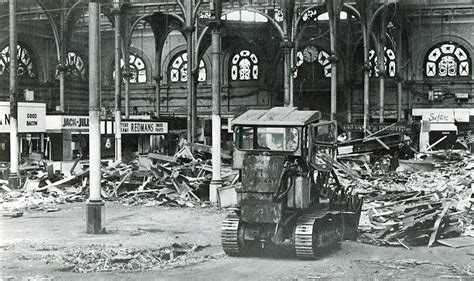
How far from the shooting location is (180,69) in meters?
48.1

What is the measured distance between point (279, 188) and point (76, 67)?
41.0 m

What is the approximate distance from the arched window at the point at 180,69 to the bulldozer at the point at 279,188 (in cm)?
3659

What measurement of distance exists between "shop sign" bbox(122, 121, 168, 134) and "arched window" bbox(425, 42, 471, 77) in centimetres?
2048

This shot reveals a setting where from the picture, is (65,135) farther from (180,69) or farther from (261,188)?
(261,188)

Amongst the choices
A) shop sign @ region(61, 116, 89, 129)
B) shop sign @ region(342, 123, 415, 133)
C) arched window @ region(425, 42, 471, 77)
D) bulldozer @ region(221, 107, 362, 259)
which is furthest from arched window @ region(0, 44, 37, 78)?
bulldozer @ region(221, 107, 362, 259)

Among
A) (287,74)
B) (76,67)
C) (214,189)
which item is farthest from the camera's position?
(76,67)

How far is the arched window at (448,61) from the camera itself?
43688 millimetres

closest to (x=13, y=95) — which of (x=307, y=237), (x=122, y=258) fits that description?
(x=122, y=258)

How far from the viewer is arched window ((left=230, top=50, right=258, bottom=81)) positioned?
155ft

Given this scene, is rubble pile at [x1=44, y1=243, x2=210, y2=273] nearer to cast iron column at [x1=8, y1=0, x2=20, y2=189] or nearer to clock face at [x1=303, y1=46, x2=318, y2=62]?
cast iron column at [x1=8, y1=0, x2=20, y2=189]

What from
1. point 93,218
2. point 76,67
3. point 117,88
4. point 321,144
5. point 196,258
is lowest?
point 196,258

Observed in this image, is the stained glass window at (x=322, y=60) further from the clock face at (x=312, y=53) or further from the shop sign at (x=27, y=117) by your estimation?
the shop sign at (x=27, y=117)

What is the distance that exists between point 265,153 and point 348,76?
35185 mm

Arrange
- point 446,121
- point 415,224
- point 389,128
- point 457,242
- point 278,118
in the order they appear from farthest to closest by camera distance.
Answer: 1. point 446,121
2. point 389,128
3. point 415,224
4. point 457,242
5. point 278,118
